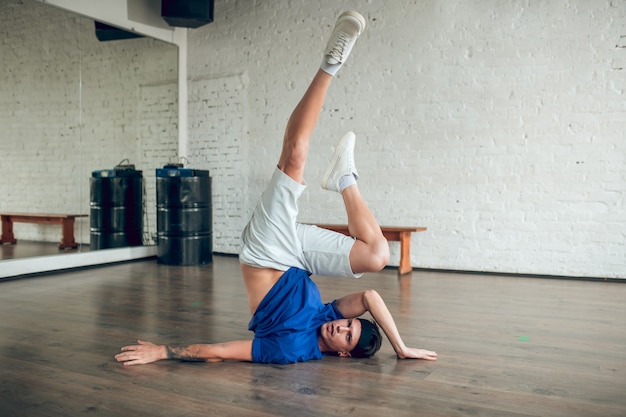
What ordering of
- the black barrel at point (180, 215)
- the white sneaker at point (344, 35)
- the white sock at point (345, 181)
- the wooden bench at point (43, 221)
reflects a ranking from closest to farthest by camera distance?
the white sneaker at point (344, 35), the white sock at point (345, 181), the wooden bench at point (43, 221), the black barrel at point (180, 215)

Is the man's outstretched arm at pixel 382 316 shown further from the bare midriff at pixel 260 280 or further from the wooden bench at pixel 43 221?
the wooden bench at pixel 43 221

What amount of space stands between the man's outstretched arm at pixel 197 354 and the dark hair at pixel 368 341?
54 centimetres

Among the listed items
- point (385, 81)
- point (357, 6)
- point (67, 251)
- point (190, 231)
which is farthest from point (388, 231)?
point (67, 251)

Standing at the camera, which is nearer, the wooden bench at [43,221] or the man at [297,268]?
the man at [297,268]

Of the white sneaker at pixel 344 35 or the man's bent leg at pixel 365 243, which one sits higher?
the white sneaker at pixel 344 35

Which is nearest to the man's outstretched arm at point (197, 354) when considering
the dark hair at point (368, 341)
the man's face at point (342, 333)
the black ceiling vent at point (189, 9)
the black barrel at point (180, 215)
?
the man's face at point (342, 333)

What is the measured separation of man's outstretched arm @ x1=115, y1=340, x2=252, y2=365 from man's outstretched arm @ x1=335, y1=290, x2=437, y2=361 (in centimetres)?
56

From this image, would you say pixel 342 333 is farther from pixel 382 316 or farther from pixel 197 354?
pixel 197 354

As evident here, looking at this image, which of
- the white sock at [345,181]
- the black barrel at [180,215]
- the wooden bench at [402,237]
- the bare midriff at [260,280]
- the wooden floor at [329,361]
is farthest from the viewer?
the black barrel at [180,215]

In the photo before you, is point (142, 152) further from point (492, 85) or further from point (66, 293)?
point (492, 85)

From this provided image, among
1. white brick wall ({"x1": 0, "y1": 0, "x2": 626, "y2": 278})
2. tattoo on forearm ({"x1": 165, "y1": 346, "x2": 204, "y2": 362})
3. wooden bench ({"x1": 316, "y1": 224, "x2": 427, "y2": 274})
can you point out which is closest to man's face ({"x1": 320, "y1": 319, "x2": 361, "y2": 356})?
tattoo on forearm ({"x1": 165, "y1": 346, "x2": 204, "y2": 362})

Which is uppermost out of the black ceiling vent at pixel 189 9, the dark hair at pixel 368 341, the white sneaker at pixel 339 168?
the black ceiling vent at pixel 189 9

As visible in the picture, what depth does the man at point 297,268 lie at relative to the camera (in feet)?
8.37

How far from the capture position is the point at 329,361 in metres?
2.66
